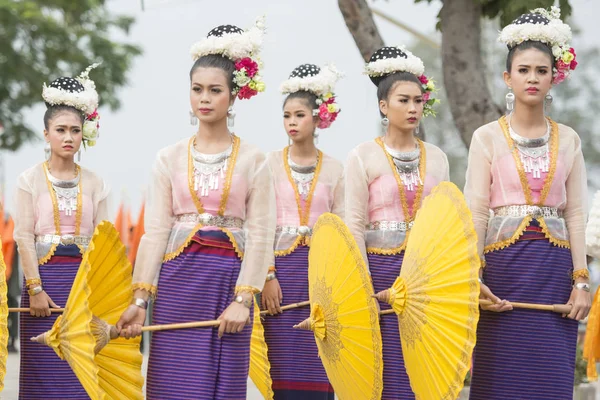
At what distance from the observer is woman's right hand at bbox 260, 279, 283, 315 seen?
719 centimetres

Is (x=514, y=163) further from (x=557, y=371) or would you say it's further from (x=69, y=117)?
(x=69, y=117)

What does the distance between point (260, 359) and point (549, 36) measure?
2538mm

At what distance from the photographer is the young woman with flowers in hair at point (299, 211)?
722cm

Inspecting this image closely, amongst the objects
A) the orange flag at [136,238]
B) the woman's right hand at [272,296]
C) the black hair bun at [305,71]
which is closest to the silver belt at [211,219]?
the woman's right hand at [272,296]

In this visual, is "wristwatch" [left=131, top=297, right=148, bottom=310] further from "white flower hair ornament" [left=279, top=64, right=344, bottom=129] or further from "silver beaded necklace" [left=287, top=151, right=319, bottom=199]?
"white flower hair ornament" [left=279, top=64, right=344, bottom=129]

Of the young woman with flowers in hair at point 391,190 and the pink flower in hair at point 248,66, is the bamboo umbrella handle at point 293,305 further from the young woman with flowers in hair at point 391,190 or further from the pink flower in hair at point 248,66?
the pink flower in hair at point 248,66

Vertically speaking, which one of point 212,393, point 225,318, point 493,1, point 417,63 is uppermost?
point 493,1

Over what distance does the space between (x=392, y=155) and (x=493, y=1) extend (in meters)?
2.98

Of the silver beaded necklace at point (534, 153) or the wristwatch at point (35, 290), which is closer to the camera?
the silver beaded necklace at point (534, 153)

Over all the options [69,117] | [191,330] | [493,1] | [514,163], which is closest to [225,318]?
[191,330]

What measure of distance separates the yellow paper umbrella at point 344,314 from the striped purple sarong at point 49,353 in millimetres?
1659

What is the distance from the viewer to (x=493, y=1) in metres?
8.95

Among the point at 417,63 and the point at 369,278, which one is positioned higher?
the point at 417,63

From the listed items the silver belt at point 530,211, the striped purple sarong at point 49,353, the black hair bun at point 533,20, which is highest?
the black hair bun at point 533,20
